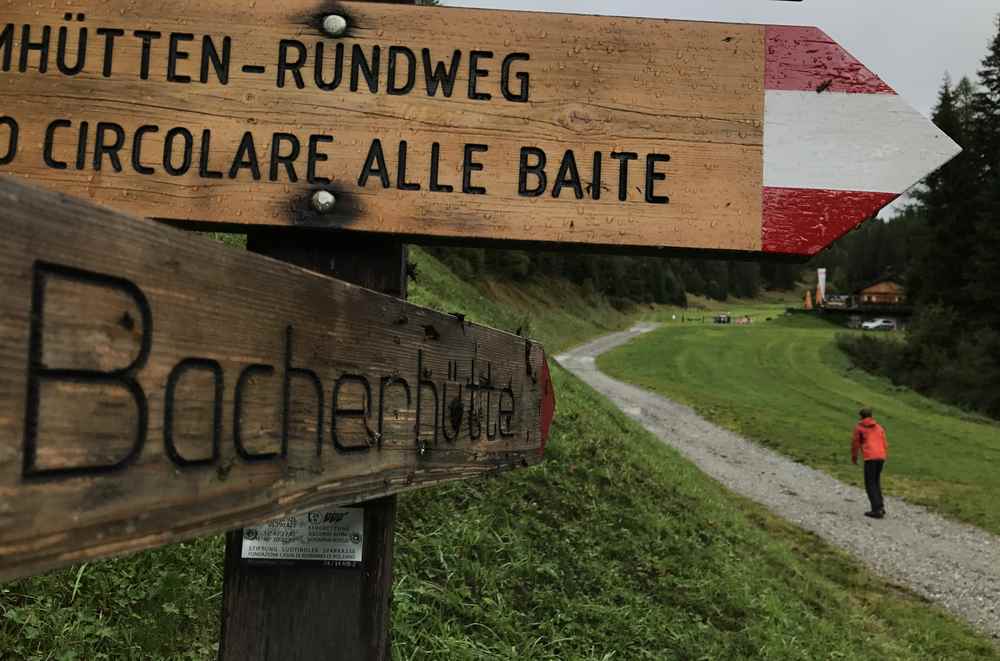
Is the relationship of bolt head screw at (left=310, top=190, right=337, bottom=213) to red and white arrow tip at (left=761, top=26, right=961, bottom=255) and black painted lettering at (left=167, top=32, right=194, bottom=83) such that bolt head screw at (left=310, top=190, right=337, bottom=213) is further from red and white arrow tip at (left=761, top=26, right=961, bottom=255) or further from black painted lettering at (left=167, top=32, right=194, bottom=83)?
red and white arrow tip at (left=761, top=26, right=961, bottom=255)

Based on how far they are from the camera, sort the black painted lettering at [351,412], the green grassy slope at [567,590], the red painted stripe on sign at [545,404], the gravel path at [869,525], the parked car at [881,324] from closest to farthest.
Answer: the black painted lettering at [351,412]
the red painted stripe on sign at [545,404]
the green grassy slope at [567,590]
the gravel path at [869,525]
the parked car at [881,324]

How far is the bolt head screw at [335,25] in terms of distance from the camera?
4.89 ft

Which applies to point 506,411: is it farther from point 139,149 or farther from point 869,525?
point 869,525

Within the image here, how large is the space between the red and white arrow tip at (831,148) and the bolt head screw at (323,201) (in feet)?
3.01

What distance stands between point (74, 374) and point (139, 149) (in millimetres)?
939

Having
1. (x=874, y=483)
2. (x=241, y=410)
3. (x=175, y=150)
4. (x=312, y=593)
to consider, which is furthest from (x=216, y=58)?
(x=874, y=483)

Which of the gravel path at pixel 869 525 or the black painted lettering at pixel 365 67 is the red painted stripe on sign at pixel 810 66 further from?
the gravel path at pixel 869 525

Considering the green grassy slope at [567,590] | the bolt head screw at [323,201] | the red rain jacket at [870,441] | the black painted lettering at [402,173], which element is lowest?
the green grassy slope at [567,590]

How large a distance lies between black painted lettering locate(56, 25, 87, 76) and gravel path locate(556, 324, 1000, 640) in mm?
8706

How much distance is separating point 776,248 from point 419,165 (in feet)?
2.56

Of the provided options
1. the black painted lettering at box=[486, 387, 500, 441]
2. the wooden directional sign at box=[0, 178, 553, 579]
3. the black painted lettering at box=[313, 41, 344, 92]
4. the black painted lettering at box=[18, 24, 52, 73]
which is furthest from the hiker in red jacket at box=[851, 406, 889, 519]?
the black painted lettering at box=[18, 24, 52, 73]

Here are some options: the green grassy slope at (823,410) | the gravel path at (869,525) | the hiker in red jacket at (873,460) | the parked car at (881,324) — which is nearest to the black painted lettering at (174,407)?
the gravel path at (869,525)

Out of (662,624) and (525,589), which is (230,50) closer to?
(525,589)

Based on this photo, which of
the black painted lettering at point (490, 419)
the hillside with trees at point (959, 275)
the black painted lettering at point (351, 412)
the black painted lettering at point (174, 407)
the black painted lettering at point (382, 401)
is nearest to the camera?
the black painted lettering at point (174, 407)
